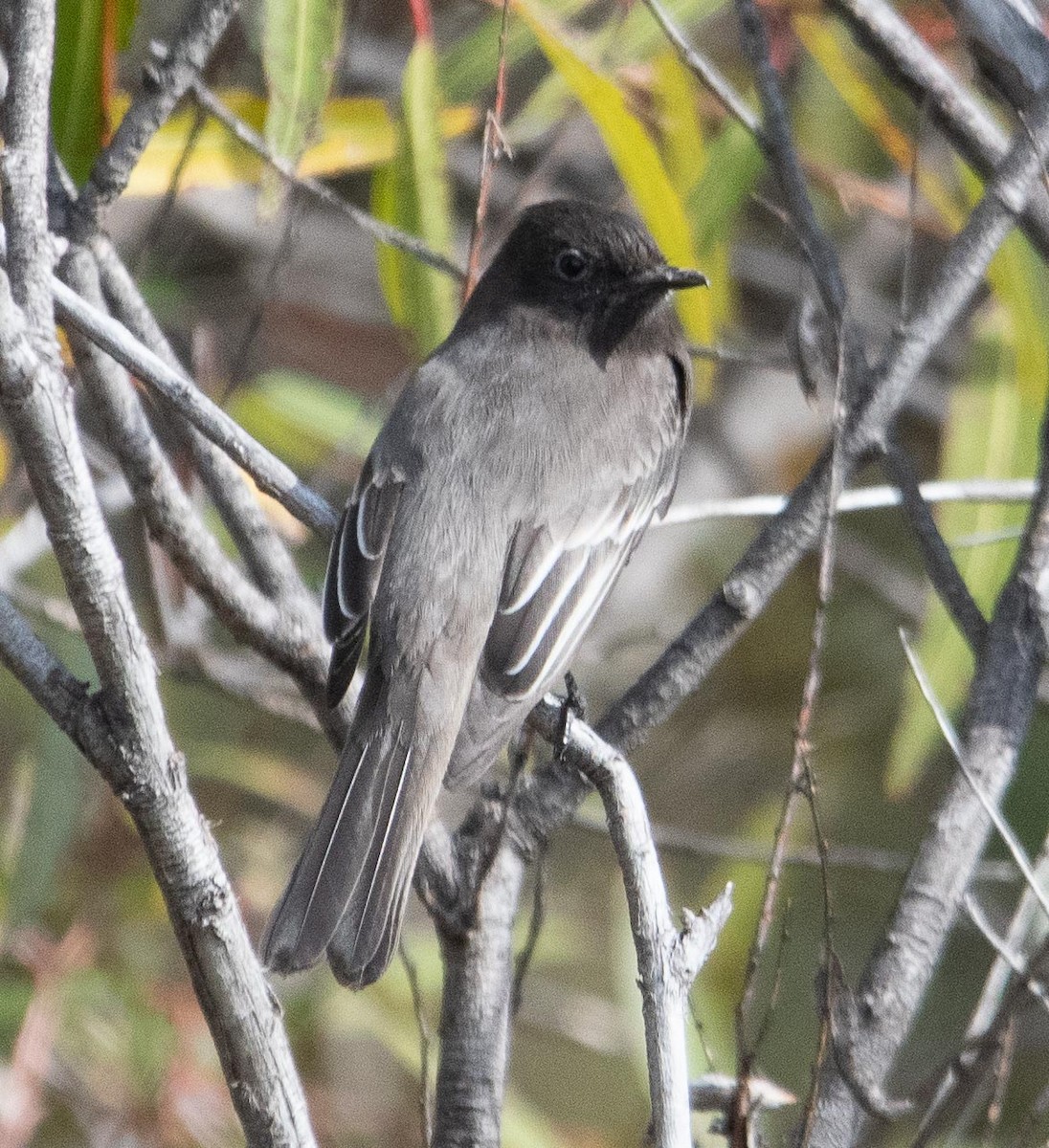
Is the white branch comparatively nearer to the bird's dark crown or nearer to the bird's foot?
the bird's foot

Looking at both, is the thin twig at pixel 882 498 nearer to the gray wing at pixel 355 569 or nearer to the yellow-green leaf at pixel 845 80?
the gray wing at pixel 355 569

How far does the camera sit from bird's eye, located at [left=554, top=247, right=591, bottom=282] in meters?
3.67

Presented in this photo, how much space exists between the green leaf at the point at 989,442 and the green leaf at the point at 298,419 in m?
1.48

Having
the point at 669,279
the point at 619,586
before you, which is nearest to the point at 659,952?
the point at 669,279

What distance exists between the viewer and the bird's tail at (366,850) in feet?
8.32

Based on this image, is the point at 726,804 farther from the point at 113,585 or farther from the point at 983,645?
the point at 113,585

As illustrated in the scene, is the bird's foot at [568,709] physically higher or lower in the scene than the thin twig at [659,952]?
higher

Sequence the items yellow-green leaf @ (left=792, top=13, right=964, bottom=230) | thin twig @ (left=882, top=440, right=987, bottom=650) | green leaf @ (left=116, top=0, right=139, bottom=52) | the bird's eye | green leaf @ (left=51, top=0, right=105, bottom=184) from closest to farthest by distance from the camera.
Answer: thin twig @ (left=882, top=440, right=987, bottom=650) → green leaf @ (left=51, top=0, right=105, bottom=184) → green leaf @ (left=116, top=0, right=139, bottom=52) → the bird's eye → yellow-green leaf @ (left=792, top=13, right=964, bottom=230)

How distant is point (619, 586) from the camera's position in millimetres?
5836

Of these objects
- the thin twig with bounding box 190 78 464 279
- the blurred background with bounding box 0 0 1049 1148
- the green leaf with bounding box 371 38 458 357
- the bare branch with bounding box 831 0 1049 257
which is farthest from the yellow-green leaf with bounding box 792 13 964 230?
the thin twig with bounding box 190 78 464 279

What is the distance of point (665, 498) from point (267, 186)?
39.8 inches

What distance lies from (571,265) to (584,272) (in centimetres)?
3

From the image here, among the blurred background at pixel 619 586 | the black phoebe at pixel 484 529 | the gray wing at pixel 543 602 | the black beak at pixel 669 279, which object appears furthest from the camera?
the blurred background at pixel 619 586

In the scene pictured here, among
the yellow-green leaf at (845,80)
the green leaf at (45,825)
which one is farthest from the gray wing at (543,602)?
the green leaf at (45,825)
